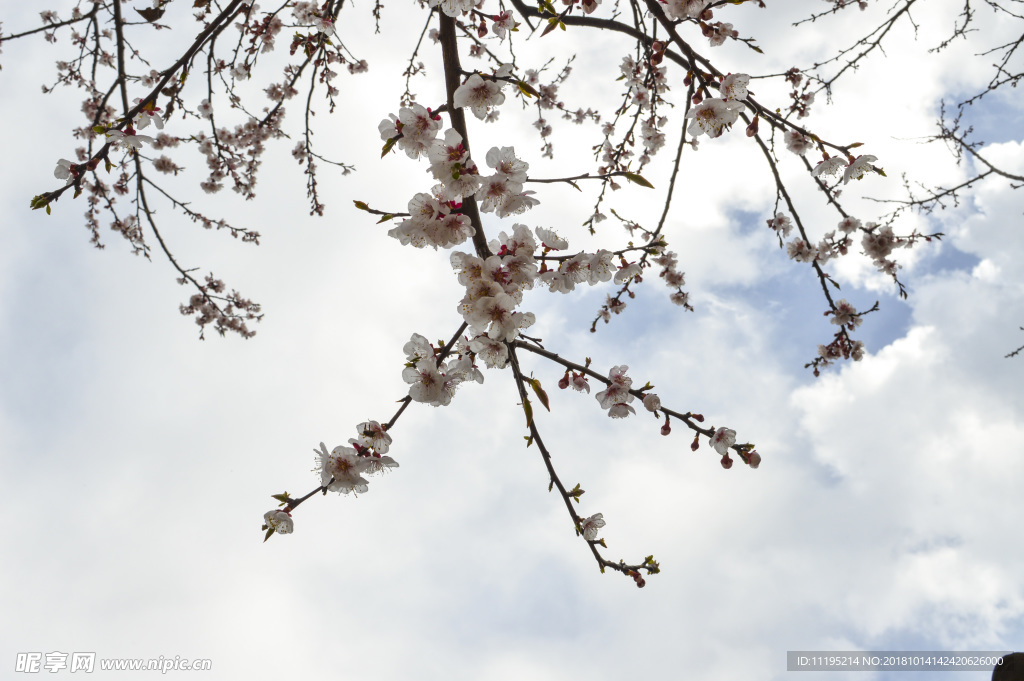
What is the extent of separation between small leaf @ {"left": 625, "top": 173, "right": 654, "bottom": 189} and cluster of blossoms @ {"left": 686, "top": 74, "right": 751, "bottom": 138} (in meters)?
0.51

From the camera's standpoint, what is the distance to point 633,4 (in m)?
2.90

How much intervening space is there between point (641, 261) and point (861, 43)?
2246 mm

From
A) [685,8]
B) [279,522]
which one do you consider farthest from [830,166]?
[279,522]

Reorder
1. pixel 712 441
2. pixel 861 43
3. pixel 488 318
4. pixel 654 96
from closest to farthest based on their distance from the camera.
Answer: pixel 488 318
pixel 712 441
pixel 861 43
pixel 654 96

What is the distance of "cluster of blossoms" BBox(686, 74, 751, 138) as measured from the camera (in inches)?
74.9

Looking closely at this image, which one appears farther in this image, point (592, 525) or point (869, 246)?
point (869, 246)

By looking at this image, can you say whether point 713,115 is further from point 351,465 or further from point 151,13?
point 151,13

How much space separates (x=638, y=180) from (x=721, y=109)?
1.82 feet

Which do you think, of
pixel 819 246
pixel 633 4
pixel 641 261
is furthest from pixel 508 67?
pixel 819 246

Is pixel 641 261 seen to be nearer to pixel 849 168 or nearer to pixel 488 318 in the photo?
pixel 849 168

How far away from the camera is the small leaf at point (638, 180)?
1.71 m

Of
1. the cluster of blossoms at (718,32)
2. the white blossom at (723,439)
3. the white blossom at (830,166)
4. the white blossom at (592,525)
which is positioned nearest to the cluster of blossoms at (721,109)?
the cluster of blossoms at (718,32)

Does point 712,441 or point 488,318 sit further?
point 712,441

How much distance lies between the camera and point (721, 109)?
77.1 inches
